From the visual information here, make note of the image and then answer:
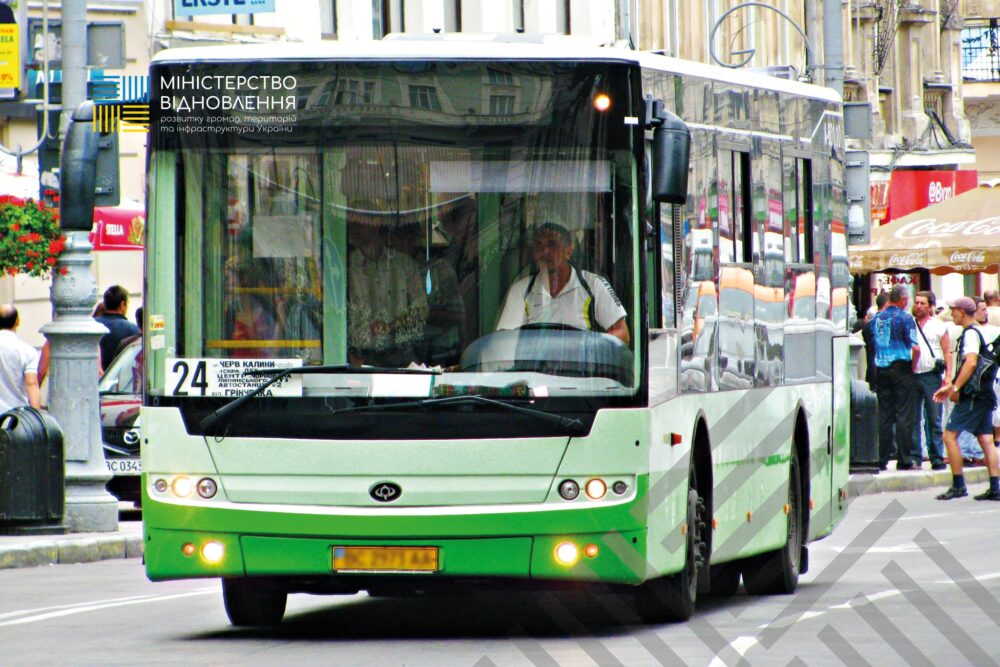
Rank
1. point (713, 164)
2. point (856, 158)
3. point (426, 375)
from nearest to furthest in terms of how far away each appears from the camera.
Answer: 1. point (426, 375)
2. point (713, 164)
3. point (856, 158)

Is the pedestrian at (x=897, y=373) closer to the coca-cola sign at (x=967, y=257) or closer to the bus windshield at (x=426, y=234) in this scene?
the coca-cola sign at (x=967, y=257)

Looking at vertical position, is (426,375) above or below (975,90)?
below

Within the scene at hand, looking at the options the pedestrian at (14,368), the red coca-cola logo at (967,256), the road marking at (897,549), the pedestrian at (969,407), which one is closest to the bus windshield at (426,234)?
the road marking at (897,549)

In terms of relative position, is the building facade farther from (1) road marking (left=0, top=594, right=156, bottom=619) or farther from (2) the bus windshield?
(2) the bus windshield

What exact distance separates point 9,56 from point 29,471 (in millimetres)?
10214

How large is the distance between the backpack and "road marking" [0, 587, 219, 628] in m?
9.92

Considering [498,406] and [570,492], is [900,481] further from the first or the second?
[498,406]

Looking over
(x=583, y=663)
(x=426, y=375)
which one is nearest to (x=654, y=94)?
(x=426, y=375)

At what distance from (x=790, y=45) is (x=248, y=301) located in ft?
139

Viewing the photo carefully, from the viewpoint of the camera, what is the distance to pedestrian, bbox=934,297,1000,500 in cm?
2317

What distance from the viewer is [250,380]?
11.5 metres

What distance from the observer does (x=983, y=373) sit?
2323cm

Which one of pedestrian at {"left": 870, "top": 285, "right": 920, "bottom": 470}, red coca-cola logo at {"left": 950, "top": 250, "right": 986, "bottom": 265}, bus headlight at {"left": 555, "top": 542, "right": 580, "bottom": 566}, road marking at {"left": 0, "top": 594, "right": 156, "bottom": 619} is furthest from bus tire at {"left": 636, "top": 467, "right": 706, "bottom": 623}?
red coca-cola logo at {"left": 950, "top": 250, "right": 986, "bottom": 265}

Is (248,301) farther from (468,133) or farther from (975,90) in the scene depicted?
(975,90)
